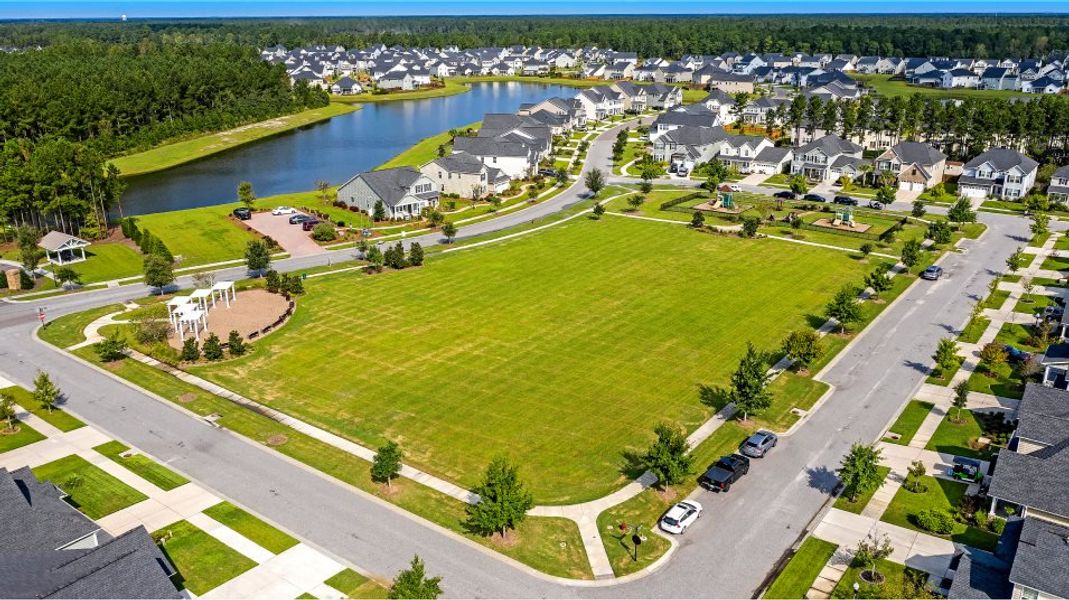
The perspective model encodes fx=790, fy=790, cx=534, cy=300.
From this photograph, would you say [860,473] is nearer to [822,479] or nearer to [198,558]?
[822,479]

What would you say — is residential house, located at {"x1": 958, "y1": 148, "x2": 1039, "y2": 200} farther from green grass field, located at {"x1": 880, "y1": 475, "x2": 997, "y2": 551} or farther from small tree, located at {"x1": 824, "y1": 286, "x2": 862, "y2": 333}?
green grass field, located at {"x1": 880, "y1": 475, "x2": 997, "y2": 551}

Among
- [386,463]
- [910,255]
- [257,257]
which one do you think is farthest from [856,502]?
[257,257]

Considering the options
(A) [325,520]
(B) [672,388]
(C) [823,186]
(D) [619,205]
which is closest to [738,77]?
(C) [823,186]

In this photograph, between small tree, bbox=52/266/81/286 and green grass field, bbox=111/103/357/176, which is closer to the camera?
small tree, bbox=52/266/81/286

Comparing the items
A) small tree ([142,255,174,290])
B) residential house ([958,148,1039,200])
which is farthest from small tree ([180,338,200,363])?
residential house ([958,148,1039,200])

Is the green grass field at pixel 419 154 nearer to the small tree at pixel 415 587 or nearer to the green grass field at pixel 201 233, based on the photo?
the green grass field at pixel 201 233

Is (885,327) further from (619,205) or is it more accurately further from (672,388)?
(619,205)

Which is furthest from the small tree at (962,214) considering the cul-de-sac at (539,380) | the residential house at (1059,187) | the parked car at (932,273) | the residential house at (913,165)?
the residential house at (913,165)
